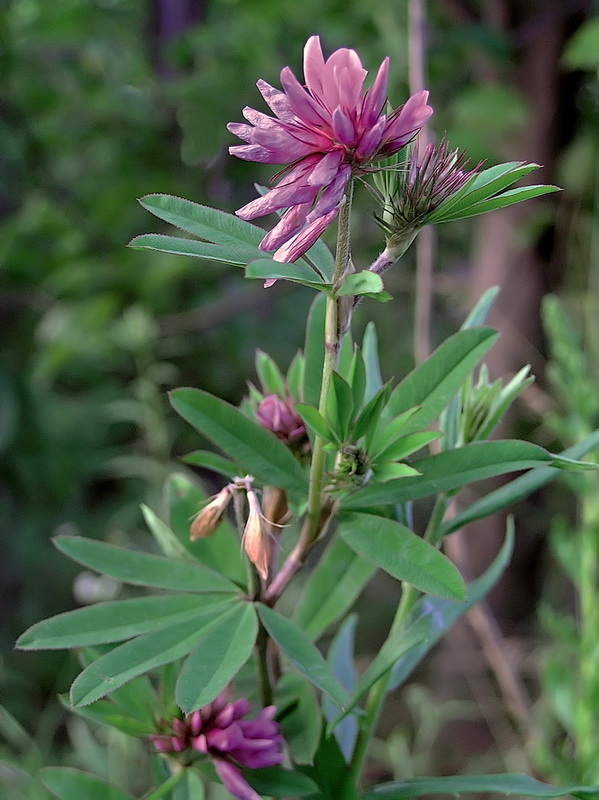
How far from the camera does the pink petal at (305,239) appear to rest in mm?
240

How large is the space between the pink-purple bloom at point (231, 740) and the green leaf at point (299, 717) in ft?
0.05

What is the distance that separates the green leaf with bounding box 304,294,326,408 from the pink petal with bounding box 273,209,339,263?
84mm

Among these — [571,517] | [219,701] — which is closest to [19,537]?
[571,517]

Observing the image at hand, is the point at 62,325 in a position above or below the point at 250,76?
below

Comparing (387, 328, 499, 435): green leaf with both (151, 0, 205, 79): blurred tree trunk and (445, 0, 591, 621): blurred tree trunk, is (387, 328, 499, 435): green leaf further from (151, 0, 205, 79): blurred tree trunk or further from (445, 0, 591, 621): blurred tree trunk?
(151, 0, 205, 79): blurred tree trunk

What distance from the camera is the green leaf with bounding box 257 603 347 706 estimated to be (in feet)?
0.87

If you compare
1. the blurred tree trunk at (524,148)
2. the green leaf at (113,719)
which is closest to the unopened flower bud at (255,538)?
the green leaf at (113,719)

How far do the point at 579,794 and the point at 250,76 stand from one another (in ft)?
3.55

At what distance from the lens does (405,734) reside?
1.33m

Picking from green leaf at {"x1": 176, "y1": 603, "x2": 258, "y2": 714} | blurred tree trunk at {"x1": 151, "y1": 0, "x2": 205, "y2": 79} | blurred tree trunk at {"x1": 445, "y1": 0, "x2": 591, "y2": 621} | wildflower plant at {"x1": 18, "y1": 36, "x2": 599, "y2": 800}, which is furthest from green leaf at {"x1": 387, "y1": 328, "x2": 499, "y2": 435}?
blurred tree trunk at {"x1": 151, "y1": 0, "x2": 205, "y2": 79}

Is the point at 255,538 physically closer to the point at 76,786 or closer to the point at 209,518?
the point at 209,518

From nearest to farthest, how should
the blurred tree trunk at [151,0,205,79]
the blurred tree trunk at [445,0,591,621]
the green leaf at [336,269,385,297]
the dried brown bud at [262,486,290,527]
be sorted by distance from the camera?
the green leaf at [336,269,385,297] < the dried brown bud at [262,486,290,527] < the blurred tree trunk at [445,0,591,621] < the blurred tree trunk at [151,0,205,79]

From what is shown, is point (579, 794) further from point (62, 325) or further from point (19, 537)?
point (19, 537)

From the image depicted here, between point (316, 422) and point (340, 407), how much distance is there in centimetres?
1
